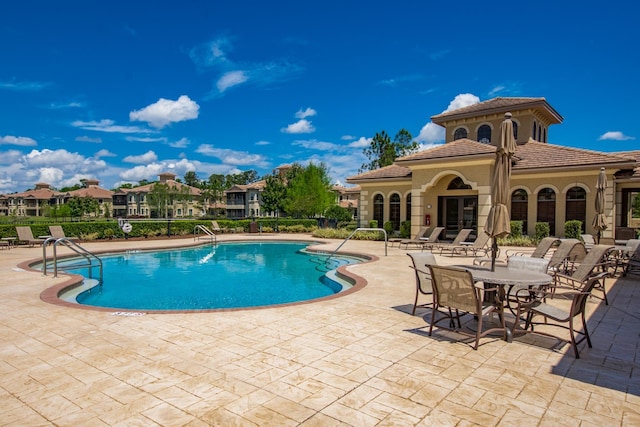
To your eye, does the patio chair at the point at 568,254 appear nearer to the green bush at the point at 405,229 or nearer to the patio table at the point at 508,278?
the patio table at the point at 508,278

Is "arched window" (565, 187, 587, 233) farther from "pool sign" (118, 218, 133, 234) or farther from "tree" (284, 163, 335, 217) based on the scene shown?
"tree" (284, 163, 335, 217)

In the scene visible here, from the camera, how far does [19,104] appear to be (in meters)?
33.4

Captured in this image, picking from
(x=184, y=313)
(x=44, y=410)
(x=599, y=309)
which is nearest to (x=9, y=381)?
(x=44, y=410)

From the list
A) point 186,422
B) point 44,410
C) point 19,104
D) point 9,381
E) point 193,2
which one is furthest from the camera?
point 19,104

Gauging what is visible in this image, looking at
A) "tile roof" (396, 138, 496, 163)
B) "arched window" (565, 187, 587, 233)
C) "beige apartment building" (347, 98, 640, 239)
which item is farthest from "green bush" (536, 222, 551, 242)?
"tile roof" (396, 138, 496, 163)

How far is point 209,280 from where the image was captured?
11977 mm

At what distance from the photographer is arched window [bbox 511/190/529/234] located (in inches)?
800

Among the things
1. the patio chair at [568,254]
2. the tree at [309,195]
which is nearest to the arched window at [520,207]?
the patio chair at [568,254]

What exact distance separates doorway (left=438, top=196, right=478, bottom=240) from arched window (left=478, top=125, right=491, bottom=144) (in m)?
4.71

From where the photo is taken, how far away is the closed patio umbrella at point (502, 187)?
19.4 feet

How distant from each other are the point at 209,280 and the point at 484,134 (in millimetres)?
20308

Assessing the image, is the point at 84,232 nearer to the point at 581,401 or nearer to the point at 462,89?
the point at 581,401

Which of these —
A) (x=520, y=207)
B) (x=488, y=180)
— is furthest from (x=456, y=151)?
(x=520, y=207)

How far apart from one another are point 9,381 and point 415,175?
20.0 meters
